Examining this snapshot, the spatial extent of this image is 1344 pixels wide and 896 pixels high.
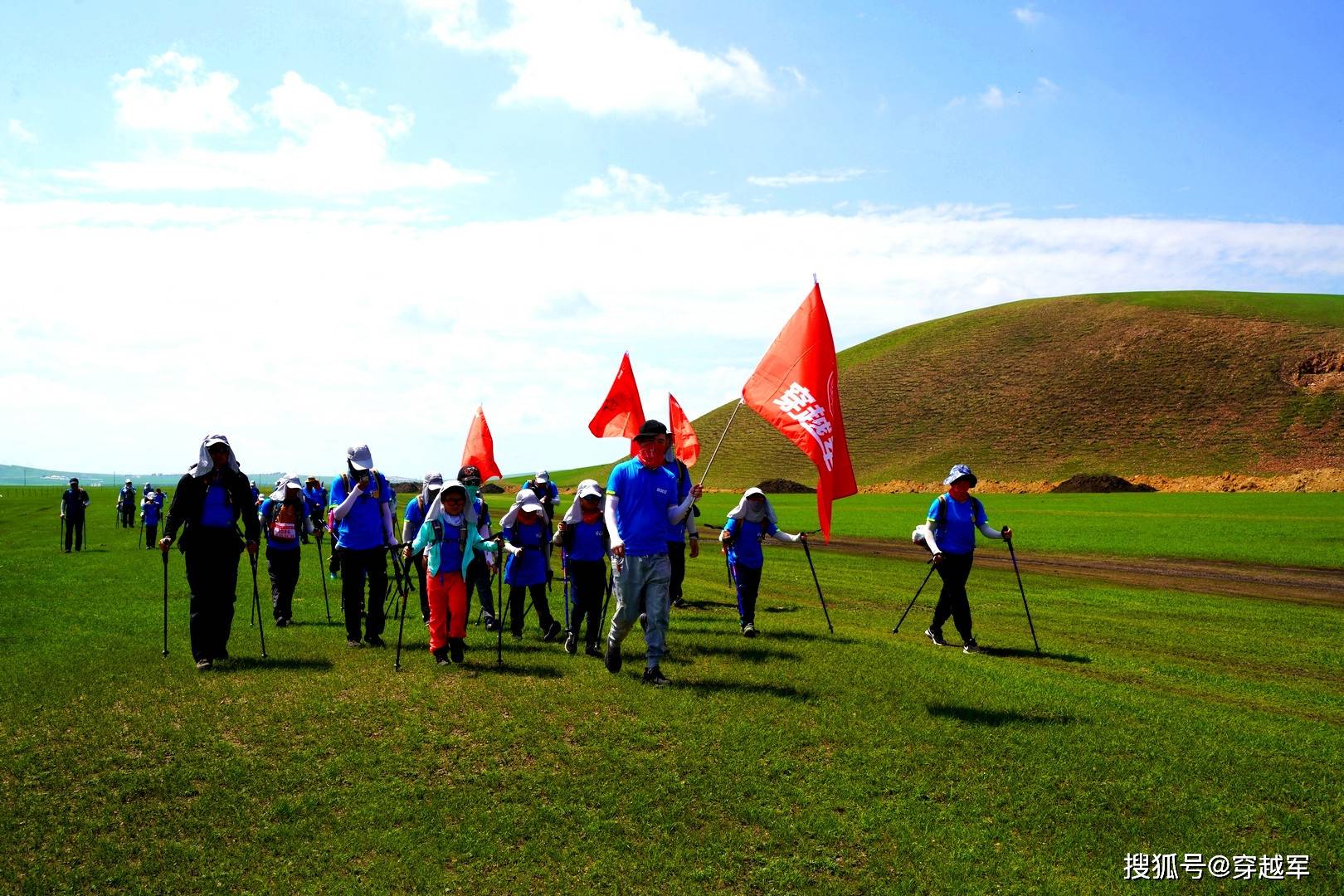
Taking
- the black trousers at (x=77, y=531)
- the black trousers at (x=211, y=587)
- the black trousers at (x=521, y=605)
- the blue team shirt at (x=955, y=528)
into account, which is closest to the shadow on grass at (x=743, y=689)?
the black trousers at (x=521, y=605)

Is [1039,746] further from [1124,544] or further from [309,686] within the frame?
[1124,544]

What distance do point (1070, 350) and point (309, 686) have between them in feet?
444

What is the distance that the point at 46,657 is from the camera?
1217 cm

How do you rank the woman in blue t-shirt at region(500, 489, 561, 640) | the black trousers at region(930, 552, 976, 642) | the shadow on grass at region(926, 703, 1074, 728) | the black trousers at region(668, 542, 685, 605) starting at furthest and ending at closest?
1. the black trousers at region(668, 542, 685, 605)
2. the woman in blue t-shirt at region(500, 489, 561, 640)
3. the black trousers at region(930, 552, 976, 642)
4. the shadow on grass at region(926, 703, 1074, 728)

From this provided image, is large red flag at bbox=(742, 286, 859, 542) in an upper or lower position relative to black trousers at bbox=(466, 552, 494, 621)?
upper

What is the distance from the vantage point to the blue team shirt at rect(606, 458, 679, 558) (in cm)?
1089

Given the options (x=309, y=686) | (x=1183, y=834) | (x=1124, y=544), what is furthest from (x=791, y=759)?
(x=1124, y=544)

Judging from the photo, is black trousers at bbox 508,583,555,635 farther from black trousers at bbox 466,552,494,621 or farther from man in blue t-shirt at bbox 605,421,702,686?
man in blue t-shirt at bbox 605,421,702,686

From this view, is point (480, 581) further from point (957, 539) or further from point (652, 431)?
point (957, 539)

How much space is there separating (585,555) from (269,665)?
4.08 m

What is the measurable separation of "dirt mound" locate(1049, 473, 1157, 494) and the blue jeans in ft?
268

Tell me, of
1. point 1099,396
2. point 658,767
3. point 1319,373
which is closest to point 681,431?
point 658,767

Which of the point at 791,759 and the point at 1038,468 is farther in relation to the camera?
the point at 1038,468

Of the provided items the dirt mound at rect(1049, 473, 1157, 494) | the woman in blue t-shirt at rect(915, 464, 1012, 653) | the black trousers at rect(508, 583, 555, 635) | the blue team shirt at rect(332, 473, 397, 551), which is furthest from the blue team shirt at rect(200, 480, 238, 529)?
the dirt mound at rect(1049, 473, 1157, 494)
